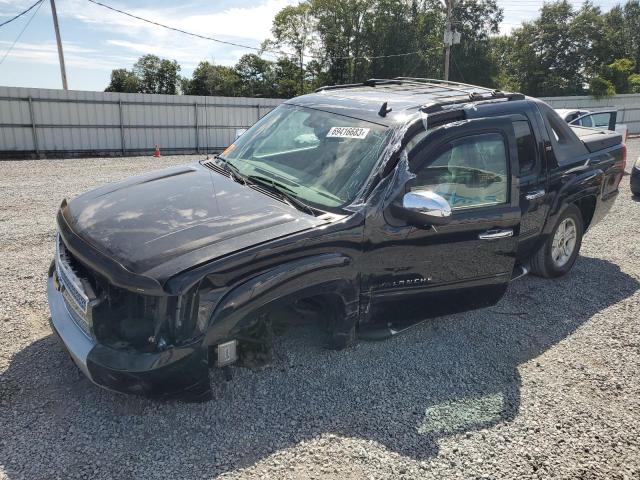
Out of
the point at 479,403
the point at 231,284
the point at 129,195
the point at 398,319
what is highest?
the point at 129,195

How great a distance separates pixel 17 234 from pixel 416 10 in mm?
45276

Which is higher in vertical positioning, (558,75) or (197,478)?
(558,75)

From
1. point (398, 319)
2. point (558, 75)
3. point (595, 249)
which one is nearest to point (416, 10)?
point (558, 75)

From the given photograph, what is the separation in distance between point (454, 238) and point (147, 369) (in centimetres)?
221

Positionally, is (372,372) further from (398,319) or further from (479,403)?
(479,403)

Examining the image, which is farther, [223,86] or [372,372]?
[223,86]

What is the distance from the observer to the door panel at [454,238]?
325 centimetres

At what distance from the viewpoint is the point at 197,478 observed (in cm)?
243

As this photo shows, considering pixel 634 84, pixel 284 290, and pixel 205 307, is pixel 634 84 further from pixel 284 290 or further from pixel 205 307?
pixel 205 307

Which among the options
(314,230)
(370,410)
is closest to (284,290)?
(314,230)

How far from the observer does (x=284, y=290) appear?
2.76 m

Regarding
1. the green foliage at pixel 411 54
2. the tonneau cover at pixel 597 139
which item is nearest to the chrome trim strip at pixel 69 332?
the tonneau cover at pixel 597 139

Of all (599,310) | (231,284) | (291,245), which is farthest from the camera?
(599,310)

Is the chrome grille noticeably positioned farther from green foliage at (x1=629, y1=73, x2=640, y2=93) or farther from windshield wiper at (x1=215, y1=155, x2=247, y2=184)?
green foliage at (x1=629, y1=73, x2=640, y2=93)
